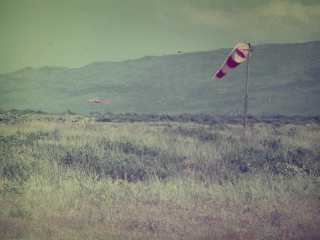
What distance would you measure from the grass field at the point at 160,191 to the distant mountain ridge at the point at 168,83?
166cm

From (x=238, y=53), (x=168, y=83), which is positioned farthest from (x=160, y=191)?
(x=168, y=83)

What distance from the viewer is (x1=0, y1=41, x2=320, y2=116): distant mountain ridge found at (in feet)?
28.8

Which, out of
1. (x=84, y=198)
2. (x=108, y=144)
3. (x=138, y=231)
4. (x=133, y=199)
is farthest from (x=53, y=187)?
(x=108, y=144)

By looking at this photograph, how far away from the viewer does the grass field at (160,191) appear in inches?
185

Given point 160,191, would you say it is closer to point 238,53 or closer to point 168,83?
point 238,53

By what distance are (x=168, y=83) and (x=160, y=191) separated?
868 centimetres

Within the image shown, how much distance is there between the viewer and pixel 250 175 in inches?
248

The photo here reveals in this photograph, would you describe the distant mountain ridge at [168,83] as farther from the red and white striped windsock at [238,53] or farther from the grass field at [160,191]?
the grass field at [160,191]

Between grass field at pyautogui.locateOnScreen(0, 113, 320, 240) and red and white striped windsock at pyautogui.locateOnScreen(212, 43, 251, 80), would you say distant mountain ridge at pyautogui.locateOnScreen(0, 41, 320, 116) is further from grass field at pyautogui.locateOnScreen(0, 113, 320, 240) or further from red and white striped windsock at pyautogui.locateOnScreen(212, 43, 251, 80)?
grass field at pyautogui.locateOnScreen(0, 113, 320, 240)

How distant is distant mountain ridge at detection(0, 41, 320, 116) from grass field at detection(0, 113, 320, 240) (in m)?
1.66

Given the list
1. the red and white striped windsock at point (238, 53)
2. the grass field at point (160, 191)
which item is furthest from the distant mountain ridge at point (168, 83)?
the grass field at point (160, 191)

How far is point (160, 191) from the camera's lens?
550 centimetres

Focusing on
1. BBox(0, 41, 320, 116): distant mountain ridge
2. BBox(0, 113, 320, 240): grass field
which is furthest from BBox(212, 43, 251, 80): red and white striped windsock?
BBox(0, 113, 320, 240): grass field

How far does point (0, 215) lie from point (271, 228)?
316cm
